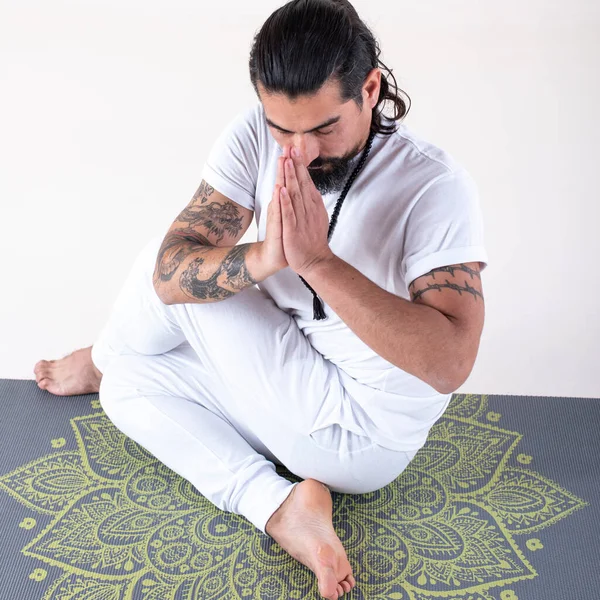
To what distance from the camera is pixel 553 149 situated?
419 centimetres

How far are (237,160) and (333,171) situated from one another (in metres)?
0.28

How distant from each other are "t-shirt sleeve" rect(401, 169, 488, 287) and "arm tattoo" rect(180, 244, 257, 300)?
1.15 feet

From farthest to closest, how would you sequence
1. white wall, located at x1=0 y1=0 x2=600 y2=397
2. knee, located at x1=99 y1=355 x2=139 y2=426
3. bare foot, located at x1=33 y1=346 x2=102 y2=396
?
white wall, located at x1=0 y1=0 x2=600 y2=397
bare foot, located at x1=33 y1=346 x2=102 y2=396
knee, located at x1=99 y1=355 x2=139 y2=426

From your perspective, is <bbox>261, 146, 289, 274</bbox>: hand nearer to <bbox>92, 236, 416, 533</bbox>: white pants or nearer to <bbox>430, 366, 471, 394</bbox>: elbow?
<bbox>92, 236, 416, 533</bbox>: white pants

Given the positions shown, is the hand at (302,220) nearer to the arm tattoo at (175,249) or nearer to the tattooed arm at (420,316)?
the tattooed arm at (420,316)

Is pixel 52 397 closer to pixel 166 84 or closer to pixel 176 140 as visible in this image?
pixel 176 140

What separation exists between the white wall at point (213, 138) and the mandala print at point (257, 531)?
1.68ft

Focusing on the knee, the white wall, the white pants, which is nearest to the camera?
the white pants

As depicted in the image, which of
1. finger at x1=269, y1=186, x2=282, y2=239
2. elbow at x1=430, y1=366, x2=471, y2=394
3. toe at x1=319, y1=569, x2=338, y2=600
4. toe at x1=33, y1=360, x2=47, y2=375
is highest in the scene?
finger at x1=269, y1=186, x2=282, y2=239

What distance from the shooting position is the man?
1.78 meters

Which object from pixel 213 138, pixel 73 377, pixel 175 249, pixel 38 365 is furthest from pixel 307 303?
pixel 213 138

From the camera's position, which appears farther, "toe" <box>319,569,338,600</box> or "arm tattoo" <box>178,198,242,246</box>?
"arm tattoo" <box>178,198,242,246</box>

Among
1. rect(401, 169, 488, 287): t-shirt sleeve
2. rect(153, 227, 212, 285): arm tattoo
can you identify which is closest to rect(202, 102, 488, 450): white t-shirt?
rect(401, 169, 488, 287): t-shirt sleeve

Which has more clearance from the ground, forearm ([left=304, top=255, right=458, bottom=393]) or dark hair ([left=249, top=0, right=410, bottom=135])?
dark hair ([left=249, top=0, right=410, bottom=135])
